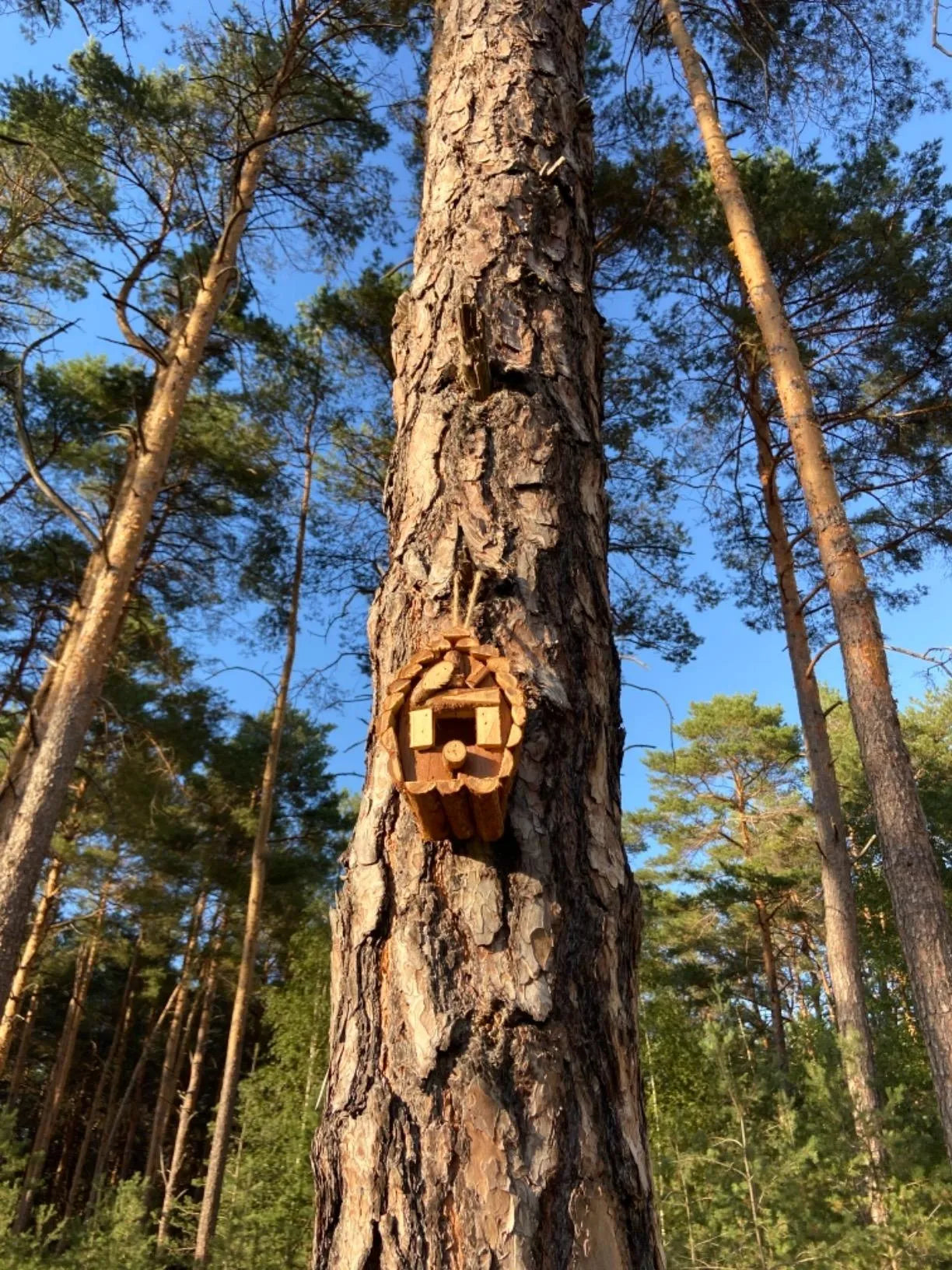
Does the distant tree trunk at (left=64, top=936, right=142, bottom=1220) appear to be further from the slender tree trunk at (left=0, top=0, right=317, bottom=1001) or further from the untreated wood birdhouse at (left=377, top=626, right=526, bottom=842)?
the untreated wood birdhouse at (left=377, top=626, right=526, bottom=842)

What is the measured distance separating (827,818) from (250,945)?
5.83 meters

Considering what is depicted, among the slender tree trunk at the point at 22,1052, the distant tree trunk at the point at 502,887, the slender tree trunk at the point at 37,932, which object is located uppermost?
the slender tree trunk at the point at 37,932

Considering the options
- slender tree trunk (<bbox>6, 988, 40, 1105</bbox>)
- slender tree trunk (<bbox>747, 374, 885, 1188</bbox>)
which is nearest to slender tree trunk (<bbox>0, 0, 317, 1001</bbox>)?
slender tree trunk (<bbox>747, 374, 885, 1188</bbox>)

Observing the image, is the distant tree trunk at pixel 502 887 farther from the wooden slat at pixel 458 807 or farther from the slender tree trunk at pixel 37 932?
the slender tree trunk at pixel 37 932

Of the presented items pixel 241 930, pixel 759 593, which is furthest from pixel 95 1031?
pixel 759 593

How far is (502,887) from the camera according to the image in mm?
1139

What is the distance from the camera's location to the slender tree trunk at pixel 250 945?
7359 mm

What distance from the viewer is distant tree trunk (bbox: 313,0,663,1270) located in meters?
0.99

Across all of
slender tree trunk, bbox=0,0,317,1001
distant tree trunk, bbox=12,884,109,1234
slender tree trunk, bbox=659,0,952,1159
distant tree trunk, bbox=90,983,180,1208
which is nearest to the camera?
slender tree trunk, bbox=659,0,952,1159

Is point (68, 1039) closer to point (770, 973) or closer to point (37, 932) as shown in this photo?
point (37, 932)

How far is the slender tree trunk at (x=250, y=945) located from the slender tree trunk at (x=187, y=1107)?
47cm

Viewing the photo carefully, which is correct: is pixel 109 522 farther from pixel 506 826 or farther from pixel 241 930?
pixel 241 930

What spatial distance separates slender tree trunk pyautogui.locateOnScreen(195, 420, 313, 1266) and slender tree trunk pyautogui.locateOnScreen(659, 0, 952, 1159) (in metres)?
5.26

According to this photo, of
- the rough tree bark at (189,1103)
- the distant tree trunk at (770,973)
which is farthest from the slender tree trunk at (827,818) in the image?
the distant tree trunk at (770,973)
